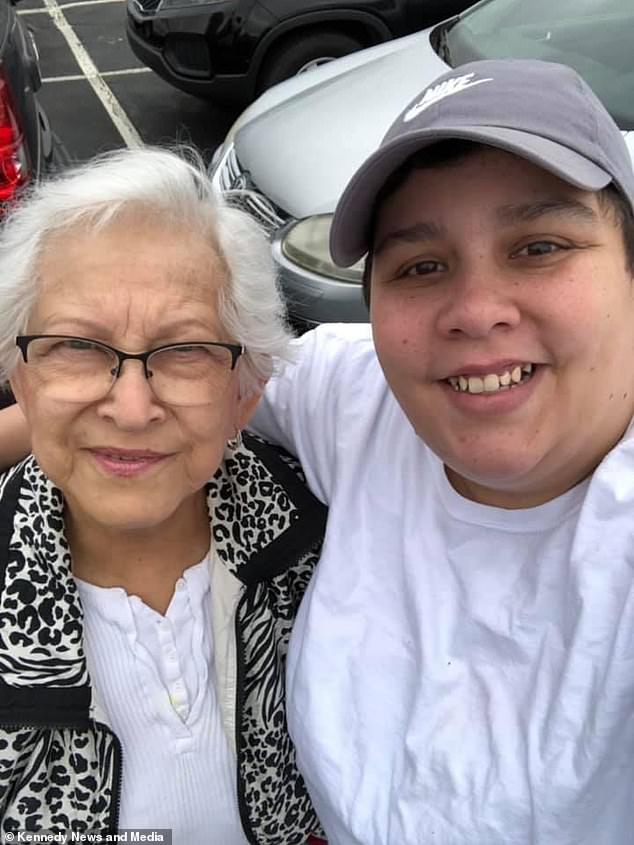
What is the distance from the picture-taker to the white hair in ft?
4.92

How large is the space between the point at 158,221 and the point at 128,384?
29 cm

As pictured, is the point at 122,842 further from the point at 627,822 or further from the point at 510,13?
A: the point at 510,13

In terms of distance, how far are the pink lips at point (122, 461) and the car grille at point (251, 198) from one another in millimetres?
1790

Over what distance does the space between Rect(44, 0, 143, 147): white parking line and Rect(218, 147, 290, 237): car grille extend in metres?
2.20

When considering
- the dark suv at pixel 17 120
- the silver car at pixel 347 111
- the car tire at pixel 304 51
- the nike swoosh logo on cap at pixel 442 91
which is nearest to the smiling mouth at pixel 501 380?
the nike swoosh logo on cap at pixel 442 91

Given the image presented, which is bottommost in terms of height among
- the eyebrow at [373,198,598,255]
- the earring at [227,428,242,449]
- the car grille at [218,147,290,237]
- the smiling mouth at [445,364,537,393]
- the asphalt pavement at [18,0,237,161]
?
the asphalt pavement at [18,0,237,161]

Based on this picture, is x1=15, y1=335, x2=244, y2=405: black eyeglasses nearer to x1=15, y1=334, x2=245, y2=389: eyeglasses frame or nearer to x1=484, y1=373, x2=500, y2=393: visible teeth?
x1=15, y1=334, x2=245, y2=389: eyeglasses frame

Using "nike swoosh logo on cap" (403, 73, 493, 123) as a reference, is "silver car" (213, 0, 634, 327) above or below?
below

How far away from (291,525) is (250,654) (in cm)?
25

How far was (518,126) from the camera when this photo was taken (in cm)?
120

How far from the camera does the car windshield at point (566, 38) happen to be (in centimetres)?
317

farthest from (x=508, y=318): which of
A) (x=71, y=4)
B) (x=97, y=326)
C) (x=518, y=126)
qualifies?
(x=71, y=4)

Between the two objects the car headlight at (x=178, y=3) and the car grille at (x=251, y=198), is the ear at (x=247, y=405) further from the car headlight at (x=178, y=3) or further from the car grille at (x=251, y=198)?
the car headlight at (x=178, y=3)

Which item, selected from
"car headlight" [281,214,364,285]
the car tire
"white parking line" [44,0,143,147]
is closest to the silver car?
"car headlight" [281,214,364,285]
